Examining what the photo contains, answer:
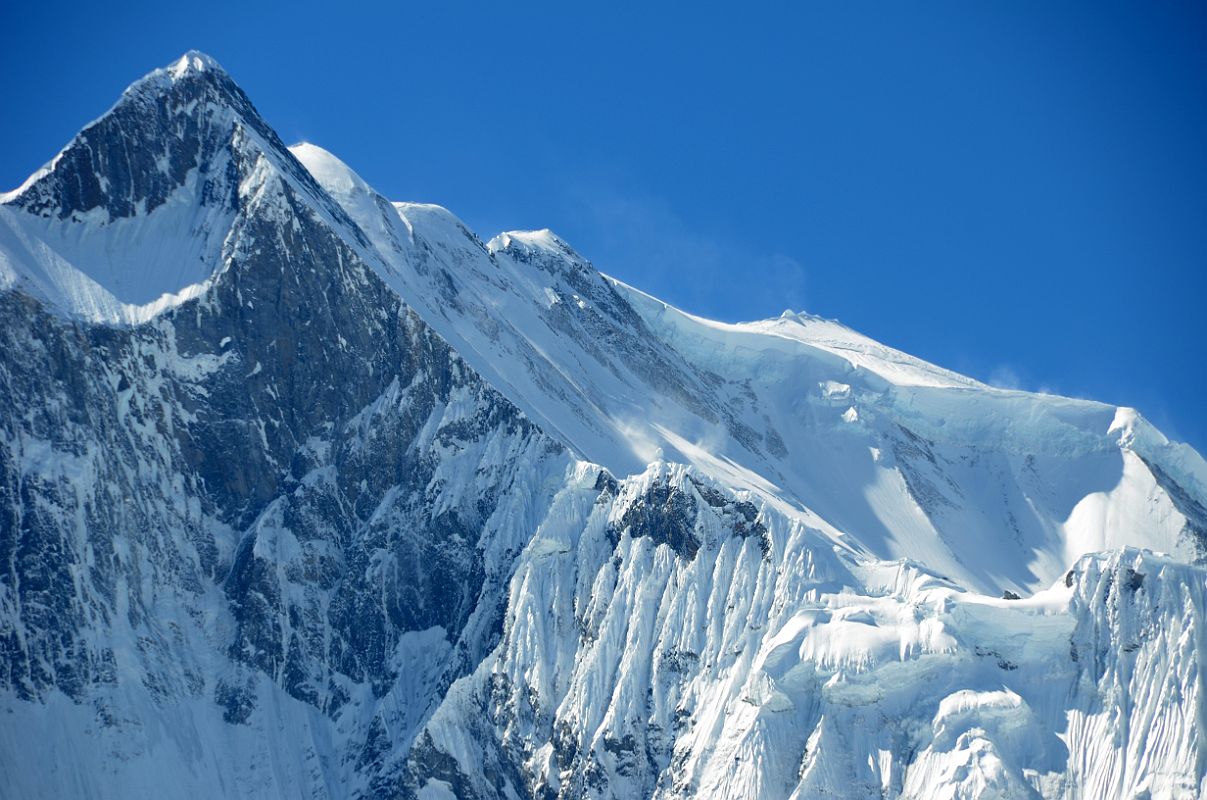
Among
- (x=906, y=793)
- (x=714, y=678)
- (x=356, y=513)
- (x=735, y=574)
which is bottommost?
(x=906, y=793)

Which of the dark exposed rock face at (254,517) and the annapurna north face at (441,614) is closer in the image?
the annapurna north face at (441,614)

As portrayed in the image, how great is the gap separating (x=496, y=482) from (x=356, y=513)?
1519 centimetres

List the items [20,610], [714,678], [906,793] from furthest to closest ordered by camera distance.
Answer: [20,610], [714,678], [906,793]

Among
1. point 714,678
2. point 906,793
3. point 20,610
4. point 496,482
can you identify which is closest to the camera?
point 906,793

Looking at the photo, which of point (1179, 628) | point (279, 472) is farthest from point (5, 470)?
point (1179, 628)

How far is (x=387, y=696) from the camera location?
18075 cm

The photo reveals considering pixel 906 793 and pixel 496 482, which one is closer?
pixel 906 793

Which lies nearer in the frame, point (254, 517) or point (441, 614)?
point (441, 614)

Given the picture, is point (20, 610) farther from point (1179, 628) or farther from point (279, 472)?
point (1179, 628)

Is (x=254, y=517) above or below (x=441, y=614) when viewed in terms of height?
above

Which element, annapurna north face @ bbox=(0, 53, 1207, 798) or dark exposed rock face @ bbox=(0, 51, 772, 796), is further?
dark exposed rock face @ bbox=(0, 51, 772, 796)

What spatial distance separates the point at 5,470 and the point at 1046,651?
95.8 metres

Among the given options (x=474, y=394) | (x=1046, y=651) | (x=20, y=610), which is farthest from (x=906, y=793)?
(x=20, y=610)

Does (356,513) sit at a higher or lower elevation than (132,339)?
lower
